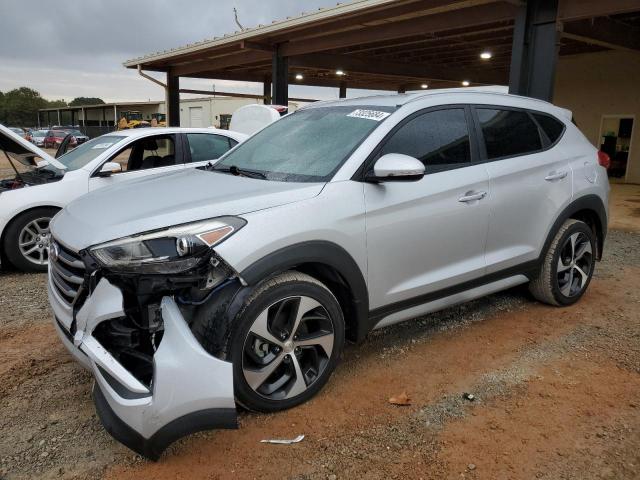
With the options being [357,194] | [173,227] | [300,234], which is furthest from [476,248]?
[173,227]

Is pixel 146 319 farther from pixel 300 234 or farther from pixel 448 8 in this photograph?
pixel 448 8

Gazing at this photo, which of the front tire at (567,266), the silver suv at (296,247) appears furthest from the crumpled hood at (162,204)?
the front tire at (567,266)

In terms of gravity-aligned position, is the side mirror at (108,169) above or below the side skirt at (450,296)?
above

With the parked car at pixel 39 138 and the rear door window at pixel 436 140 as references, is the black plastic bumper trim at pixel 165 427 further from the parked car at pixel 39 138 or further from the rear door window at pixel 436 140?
the parked car at pixel 39 138

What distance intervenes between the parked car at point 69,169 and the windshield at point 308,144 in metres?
2.72

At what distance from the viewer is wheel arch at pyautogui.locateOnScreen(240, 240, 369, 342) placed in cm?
253

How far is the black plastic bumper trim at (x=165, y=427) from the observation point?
222cm

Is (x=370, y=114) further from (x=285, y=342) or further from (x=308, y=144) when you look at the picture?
(x=285, y=342)

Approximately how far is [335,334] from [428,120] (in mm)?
1545

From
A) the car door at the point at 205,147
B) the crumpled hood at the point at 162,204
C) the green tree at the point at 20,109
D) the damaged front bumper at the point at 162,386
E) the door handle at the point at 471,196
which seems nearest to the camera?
the damaged front bumper at the point at 162,386

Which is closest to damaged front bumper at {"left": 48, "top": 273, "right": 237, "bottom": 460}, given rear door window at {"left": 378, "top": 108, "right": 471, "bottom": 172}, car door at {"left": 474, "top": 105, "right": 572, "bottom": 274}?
rear door window at {"left": 378, "top": 108, "right": 471, "bottom": 172}

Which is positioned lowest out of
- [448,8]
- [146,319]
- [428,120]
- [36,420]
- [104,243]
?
[36,420]

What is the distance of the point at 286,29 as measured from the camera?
1072 cm

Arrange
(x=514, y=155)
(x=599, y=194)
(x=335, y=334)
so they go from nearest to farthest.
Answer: (x=335, y=334) < (x=514, y=155) < (x=599, y=194)
